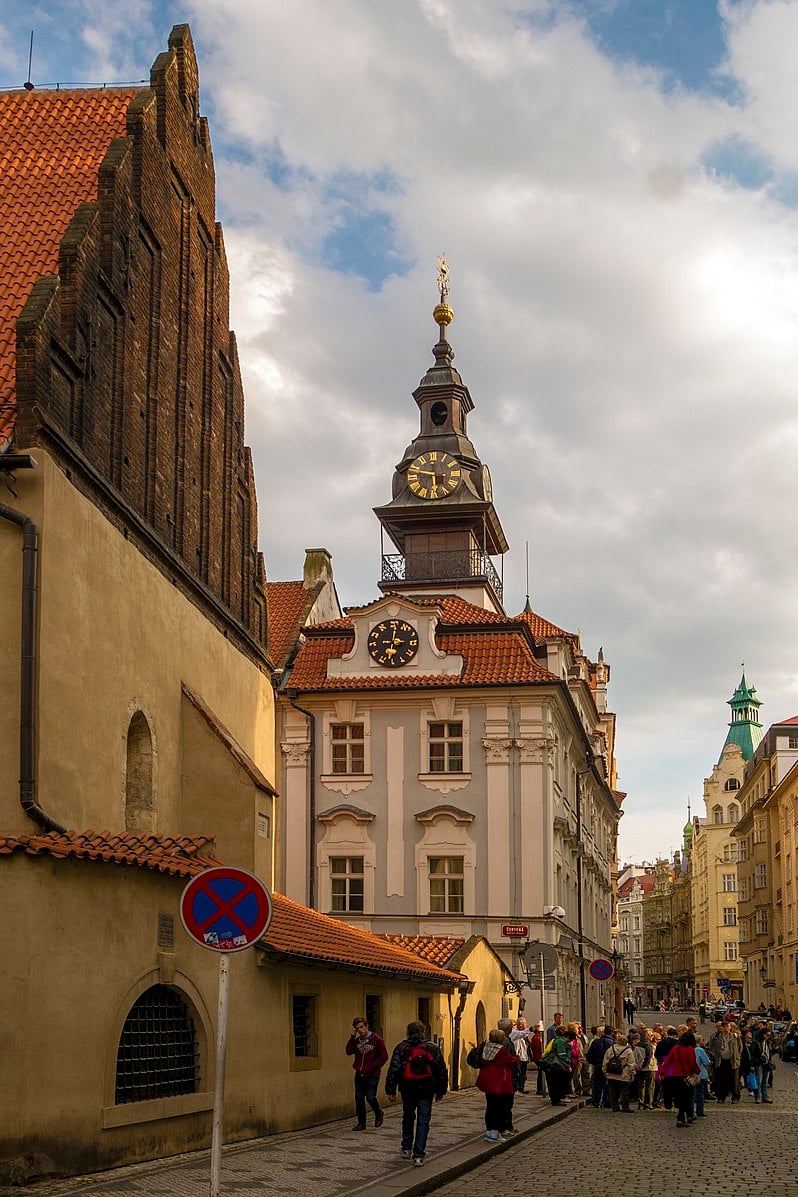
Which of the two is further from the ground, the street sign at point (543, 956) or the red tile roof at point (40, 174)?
the red tile roof at point (40, 174)

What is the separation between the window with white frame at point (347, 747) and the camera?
4206cm

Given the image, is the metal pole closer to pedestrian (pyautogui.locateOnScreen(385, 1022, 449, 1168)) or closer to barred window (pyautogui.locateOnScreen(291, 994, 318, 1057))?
pedestrian (pyautogui.locateOnScreen(385, 1022, 449, 1168))

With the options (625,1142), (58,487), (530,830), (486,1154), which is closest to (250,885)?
(58,487)

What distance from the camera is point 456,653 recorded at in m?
41.9

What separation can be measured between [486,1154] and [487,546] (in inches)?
1575

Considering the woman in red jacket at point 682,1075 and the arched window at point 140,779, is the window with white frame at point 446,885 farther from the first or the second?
the arched window at point 140,779

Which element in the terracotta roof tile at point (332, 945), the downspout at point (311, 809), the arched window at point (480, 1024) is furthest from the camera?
the downspout at point (311, 809)

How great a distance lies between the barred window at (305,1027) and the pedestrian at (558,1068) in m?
8.34

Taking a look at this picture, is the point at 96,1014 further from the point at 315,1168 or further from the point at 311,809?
the point at 311,809

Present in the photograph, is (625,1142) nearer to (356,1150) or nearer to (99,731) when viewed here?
(356,1150)

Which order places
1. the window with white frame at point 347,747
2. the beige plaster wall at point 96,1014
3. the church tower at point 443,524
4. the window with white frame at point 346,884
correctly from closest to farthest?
the beige plaster wall at point 96,1014 → the window with white frame at point 346,884 → the window with white frame at point 347,747 → the church tower at point 443,524

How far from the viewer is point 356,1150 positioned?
54.9 ft

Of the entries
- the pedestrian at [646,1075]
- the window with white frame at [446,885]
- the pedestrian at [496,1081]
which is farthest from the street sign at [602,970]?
the pedestrian at [496,1081]

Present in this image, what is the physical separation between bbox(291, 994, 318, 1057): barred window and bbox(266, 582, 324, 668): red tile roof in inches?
956
